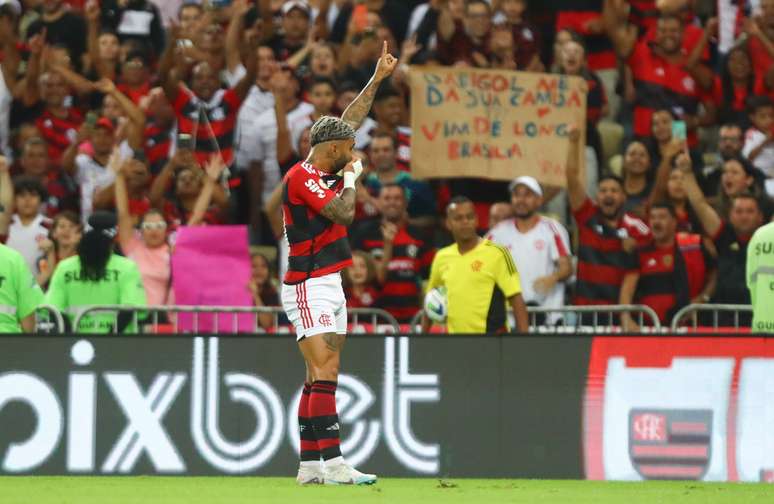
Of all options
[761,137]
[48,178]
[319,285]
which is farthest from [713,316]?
[48,178]

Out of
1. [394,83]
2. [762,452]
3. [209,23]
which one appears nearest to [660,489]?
[762,452]

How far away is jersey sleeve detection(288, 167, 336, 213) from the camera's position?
10.4 metres

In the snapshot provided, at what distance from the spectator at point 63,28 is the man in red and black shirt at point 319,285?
9133mm

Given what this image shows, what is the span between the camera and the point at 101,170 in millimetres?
17328

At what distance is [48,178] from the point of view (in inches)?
690

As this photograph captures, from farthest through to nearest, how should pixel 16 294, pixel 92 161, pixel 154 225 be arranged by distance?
pixel 92 161 < pixel 154 225 < pixel 16 294

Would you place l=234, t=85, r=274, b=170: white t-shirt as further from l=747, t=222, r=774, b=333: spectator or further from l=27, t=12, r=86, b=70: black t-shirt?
l=747, t=222, r=774, b=333: spectator

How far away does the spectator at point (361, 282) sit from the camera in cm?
1520

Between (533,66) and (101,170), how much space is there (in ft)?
15.1

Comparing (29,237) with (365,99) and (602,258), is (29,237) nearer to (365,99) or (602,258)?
(602,258)

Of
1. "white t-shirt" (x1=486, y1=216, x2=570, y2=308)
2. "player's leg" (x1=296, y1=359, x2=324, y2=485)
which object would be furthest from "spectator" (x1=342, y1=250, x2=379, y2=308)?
"player's leg" (x1=296, y1=359, x2=324, y2=485)

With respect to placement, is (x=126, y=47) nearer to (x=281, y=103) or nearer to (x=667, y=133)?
(x=281, y=103)

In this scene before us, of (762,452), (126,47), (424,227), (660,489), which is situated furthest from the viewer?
(126,47)

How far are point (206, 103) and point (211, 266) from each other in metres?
3.63
